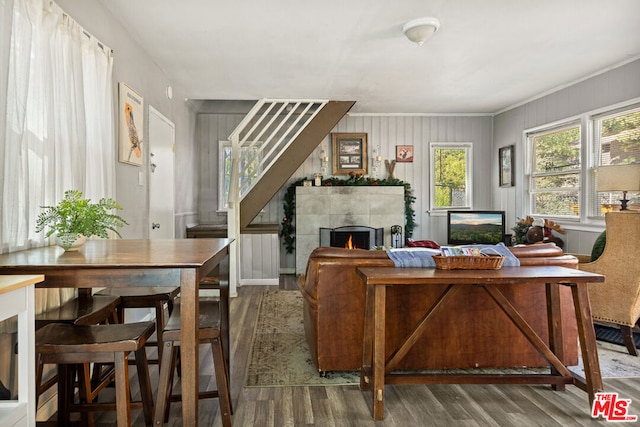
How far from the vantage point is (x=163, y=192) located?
446cm

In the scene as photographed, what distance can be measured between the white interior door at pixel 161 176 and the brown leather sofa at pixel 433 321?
229cm

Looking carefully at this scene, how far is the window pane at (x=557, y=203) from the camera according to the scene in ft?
17.0

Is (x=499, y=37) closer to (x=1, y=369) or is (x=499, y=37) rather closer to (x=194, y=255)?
(x=194, y=255)

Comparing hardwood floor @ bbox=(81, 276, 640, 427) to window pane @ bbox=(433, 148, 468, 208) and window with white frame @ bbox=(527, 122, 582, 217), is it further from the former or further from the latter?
window pane @ bbox=(433, 148, 468, 208)

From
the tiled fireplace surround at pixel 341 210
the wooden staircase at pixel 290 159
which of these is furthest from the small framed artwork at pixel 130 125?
the tiled fireplace surround at pixel 341 210

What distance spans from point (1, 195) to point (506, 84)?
533 centimetres

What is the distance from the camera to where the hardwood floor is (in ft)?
6.90

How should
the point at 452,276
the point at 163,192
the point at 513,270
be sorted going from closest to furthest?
the point at 452,276, the point at 513,270, the point at 163,192

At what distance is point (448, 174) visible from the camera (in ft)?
22.9

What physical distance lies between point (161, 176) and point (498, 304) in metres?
3.63

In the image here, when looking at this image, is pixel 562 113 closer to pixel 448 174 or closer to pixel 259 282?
pixel 448 174

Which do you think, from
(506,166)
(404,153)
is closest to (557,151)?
(506,166)

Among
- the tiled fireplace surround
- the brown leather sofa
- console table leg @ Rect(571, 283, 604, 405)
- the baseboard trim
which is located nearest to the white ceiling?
the tiled fireplace surround

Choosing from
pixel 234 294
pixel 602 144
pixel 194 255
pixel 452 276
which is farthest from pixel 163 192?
pixel 602 144
